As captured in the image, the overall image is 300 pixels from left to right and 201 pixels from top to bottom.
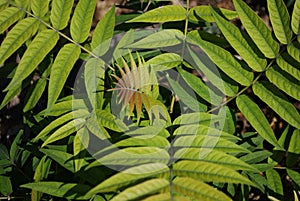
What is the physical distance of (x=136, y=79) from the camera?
1263 mm

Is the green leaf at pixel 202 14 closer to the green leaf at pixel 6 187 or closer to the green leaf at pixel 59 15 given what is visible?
the green leaf at pixel 59 15

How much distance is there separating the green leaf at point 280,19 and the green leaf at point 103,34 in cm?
46

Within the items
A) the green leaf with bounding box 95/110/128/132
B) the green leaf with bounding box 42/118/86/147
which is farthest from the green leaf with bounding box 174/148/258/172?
the green leaf with bounding box 42/118/86/147

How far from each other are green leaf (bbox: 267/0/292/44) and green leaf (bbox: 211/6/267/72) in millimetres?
92

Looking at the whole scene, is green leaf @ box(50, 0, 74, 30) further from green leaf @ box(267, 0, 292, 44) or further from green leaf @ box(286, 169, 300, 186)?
green leaf @ box(286, 169, 300, 186)

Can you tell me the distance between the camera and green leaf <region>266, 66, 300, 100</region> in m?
1.28

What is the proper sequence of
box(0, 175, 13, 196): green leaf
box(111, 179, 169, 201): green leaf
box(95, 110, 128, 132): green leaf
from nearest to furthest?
box(111, 179, 169, 201): green leaf < box(95, 110, 128, 132): green leaf < box(0, 175, 13, 196): green leaf

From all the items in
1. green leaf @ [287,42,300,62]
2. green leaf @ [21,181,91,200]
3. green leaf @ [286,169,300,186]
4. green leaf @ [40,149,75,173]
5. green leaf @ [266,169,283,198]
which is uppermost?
green leaf @ [287,42,300,62]

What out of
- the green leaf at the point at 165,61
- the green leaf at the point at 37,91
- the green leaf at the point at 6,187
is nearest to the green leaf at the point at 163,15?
the green leaf at the point at 165,61

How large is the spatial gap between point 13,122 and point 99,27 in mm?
1246

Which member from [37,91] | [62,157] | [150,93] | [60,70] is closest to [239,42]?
[150,93]

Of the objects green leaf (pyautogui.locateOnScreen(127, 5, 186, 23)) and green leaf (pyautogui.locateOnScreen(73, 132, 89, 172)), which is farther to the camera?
green leaf (pyautogui.locateOnScreen(127, 5, 186, 23))

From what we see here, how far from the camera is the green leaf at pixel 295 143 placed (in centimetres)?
157

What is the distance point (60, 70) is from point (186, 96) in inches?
17.1
